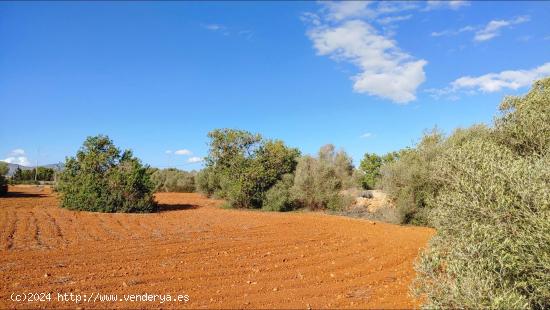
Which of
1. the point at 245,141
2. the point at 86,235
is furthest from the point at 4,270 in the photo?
the point at 245,141

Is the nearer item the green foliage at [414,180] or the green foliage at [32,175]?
the green foliage at [414,180]

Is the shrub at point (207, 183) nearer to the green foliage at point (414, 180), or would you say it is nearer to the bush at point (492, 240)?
the green foliage at point (414, 180)

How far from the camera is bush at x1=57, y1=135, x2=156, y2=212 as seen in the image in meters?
24.8

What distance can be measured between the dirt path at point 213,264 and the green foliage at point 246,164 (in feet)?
36.5

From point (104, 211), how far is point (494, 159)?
22.8 metres

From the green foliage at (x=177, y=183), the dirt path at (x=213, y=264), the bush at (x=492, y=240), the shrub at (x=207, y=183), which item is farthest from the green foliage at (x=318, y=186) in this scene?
the green foliage at (x=177, y=183)

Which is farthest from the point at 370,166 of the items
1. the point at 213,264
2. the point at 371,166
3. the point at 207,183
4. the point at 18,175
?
the point at 18,175

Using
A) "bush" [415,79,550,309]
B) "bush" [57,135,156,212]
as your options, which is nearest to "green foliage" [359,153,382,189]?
"bush" [57,135,156,212]

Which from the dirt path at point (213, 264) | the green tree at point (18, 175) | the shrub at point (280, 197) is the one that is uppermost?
the green tree at point (18, 175)

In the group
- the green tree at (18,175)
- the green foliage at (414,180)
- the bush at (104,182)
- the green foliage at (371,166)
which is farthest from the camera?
the green tree at (18,175)

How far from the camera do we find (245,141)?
32.5m

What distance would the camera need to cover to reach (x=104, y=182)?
25.3m

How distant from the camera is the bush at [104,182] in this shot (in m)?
24.8

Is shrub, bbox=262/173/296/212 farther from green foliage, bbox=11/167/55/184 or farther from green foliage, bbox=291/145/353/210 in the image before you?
green foliage, bbox=11/167/55/184
